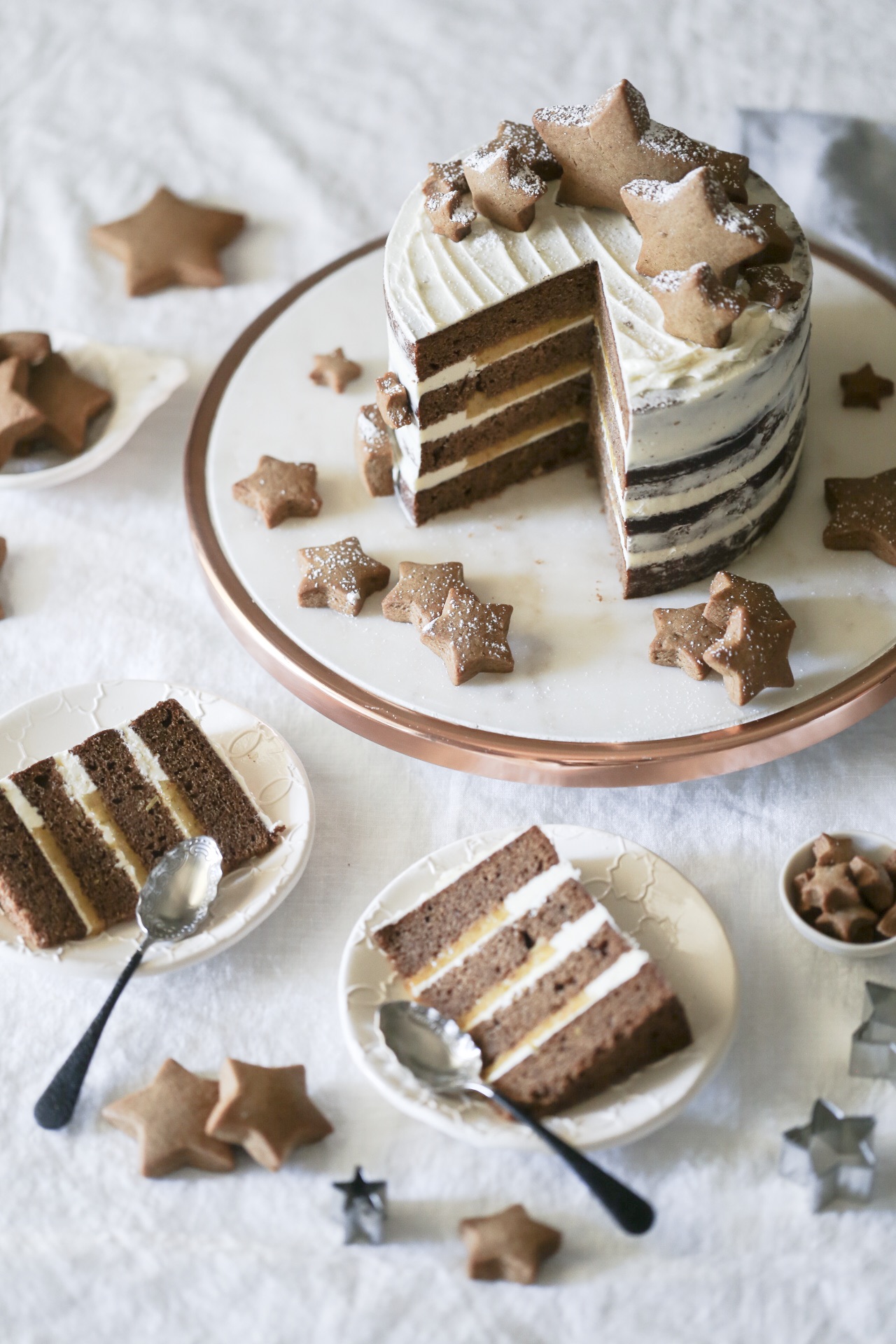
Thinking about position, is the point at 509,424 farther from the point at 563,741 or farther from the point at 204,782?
the point at 204,782

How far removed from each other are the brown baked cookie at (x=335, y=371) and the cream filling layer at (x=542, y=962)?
5.21 ft

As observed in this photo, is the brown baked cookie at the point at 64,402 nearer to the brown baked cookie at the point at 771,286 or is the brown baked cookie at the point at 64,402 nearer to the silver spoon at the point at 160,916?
the silver spoon at the point at 160,916

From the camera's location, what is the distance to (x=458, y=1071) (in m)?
2.24

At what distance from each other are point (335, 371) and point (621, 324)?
0.88 m

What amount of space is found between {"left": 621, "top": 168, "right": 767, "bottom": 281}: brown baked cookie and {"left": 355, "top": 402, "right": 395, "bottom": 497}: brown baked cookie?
72 centimetres

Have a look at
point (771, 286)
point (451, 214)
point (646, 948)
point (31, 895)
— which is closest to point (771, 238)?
point (771, 286)

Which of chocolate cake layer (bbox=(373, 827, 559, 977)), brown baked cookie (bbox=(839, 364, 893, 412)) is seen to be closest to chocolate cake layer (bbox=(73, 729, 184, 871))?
chocolate cake layer (bbox=(373, 827, 559, 977))

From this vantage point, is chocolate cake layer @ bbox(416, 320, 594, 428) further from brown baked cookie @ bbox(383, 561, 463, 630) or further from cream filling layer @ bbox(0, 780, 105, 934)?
cream filling layer @ bbox(0, 780, 105, 934)

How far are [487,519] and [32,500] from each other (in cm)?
114

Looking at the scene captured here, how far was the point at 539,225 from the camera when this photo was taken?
2.97 meters

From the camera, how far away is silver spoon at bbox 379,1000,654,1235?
83.5 inches

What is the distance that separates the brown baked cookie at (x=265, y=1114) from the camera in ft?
7.31

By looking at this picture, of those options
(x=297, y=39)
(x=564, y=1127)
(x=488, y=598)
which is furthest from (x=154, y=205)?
(x=564, y=1127)

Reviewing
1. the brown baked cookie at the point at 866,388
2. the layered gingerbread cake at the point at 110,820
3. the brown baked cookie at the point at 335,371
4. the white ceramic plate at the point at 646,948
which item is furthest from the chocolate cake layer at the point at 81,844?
the brown baked cookie at the point at 866,388
